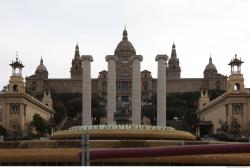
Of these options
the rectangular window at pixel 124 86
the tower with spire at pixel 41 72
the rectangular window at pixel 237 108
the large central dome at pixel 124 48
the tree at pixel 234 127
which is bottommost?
the tree at pixel 234 127

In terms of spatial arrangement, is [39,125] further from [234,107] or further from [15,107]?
[234,107]

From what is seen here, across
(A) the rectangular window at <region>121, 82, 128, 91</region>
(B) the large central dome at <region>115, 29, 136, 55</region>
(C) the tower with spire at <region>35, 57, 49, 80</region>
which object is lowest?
(A) the rectangular window at <region>121, 82, 128, 91</region>

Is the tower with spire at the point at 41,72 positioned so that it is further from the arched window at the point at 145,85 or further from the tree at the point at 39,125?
the tree at the point at 39,125

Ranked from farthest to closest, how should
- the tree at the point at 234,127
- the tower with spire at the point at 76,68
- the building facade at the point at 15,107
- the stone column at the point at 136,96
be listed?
1. the tower with spire at the point at 76,68
2. the building facade at the point at 15,107
3. the tree at the point at 234,127
4. the stone column at the point at 136,96

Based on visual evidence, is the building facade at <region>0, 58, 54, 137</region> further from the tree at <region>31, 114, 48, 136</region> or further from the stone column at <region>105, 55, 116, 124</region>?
the stone column at <region>105, 55, 116, 124</region>

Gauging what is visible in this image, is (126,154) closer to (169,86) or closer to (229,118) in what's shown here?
(229,118)

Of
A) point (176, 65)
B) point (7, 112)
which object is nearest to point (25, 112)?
point (7, 112)

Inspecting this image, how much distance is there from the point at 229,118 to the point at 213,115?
12265 millimetres

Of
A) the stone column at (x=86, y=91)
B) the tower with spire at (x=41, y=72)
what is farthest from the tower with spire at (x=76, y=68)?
the stone column at (x=86, y=91)

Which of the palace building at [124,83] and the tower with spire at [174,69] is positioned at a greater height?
the tower with spire at [174,69]

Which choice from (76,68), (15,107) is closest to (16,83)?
(15,107)

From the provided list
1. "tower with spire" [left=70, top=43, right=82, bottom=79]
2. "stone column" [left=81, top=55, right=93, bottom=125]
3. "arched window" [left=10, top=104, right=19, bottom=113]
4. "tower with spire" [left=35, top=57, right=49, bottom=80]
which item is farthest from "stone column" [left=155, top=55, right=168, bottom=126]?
"tower with spire" [left=70, top=43, right=82, bottom=79]

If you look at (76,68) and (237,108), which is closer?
(237,108)

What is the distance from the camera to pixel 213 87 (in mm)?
160375
